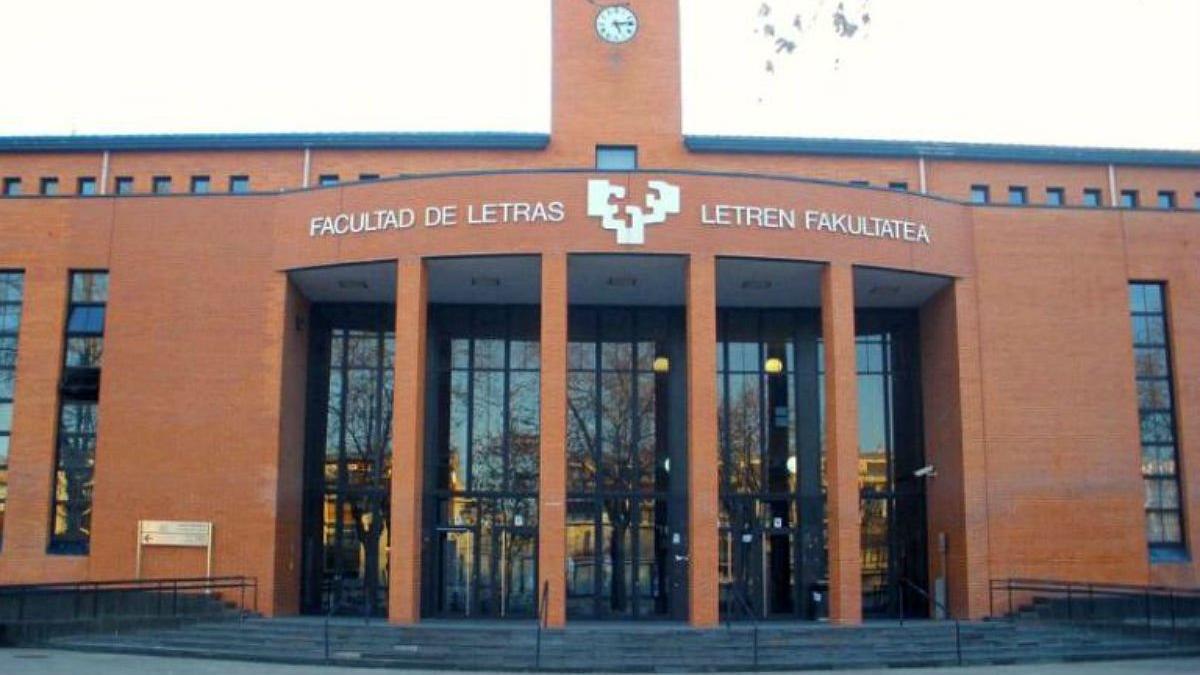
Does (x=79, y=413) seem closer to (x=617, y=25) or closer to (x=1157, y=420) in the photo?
(x=617, y=25)

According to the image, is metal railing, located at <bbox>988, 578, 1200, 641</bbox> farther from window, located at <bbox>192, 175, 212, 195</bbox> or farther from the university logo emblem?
window, located at <bbox>192, 175, 212, 195</bbox>

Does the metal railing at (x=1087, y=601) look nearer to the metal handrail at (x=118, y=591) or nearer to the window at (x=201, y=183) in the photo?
the metal handrail at (x=118, y=591)

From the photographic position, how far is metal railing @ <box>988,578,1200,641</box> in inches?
910

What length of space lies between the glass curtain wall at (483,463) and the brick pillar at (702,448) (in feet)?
14.5

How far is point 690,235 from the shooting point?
23.1 metres

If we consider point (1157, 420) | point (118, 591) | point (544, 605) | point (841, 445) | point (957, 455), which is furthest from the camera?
point (1157, 420)

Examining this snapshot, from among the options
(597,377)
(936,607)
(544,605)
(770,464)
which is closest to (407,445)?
(544,605)

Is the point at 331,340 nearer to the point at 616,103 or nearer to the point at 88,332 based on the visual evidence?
the point at 88,332

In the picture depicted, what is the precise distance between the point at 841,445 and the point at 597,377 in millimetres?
5974

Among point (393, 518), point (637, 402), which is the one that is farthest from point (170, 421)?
point (637, 402)

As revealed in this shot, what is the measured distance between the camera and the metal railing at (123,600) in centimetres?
2048

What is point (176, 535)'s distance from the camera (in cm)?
2405

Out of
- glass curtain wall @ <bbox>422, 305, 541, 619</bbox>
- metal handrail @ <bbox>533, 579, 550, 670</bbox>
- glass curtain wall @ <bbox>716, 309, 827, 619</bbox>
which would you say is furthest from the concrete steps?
glass curtain wall @ <bbox>716, 309, 827, 619</bbox>

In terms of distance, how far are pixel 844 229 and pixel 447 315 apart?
889cm
